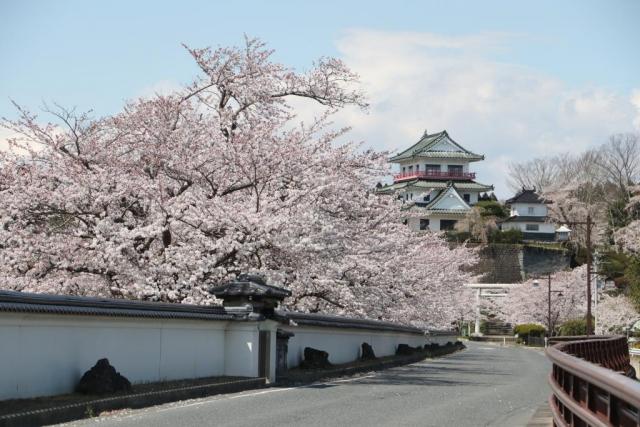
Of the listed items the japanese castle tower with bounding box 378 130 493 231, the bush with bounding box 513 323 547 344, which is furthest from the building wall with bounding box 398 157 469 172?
the bush with bounding box 513 323 547 344

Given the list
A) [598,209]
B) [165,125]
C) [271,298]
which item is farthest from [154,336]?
[598,209]

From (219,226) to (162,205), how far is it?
146 centimetres

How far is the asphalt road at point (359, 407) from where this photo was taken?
41.9ft

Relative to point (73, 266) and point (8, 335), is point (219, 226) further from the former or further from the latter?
point (8, 335)

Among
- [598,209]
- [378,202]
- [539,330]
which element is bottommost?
[539,330]

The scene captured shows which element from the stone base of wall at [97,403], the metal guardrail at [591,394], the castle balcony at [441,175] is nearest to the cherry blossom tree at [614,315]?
the castle balcony at [441,175]

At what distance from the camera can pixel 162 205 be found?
23.0 metres

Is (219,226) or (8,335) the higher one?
(219,226)

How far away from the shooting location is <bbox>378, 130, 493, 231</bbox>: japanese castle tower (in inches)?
4658

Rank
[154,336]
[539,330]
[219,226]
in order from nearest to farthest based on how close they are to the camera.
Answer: [154,336], [219,226], [539,330]

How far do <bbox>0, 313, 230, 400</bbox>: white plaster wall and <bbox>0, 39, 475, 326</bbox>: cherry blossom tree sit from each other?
3.83 metres

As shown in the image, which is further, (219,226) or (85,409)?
(219,226)

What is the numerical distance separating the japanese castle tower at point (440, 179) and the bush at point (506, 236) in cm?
494

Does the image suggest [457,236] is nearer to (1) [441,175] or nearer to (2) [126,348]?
(1) [441,175]
